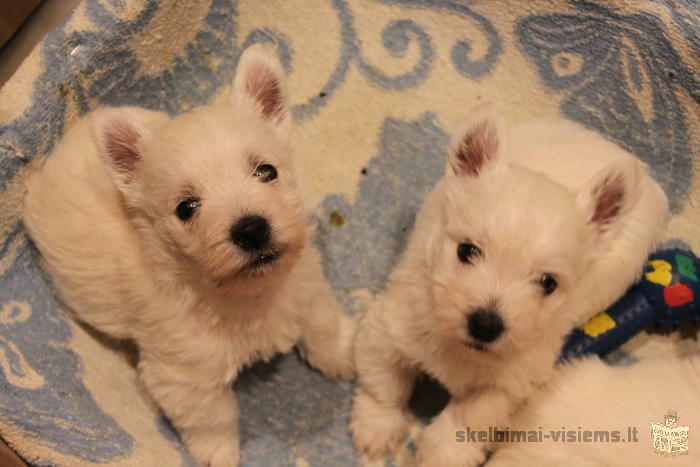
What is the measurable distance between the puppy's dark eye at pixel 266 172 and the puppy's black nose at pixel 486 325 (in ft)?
2.67

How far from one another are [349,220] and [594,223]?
143cm

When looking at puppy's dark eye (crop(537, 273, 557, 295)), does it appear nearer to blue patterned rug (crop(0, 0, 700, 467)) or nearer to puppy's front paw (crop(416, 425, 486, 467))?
puppy's front paw (crop(416, 425, 486, 467))

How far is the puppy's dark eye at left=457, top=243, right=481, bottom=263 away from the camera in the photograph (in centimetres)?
183

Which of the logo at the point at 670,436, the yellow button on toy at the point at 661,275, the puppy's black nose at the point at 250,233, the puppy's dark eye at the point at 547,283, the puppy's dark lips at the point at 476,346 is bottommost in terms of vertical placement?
the logo at the point at 670,436

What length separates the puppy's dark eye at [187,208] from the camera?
6.02ft

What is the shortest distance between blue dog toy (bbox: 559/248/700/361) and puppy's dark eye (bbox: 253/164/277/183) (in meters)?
1.44

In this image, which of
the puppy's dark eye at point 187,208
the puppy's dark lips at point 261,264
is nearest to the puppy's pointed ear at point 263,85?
the puppy's dark eye at point 187,208

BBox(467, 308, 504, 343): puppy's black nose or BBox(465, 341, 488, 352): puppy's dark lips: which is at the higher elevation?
BBox(467, 308, 504, 343): puppy's black nose

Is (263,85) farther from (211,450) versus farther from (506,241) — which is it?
(211,450)

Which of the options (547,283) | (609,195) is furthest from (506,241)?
(609,195)

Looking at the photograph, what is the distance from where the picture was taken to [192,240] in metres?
1.81

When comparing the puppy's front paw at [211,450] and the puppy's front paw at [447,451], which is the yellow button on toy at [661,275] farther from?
the puppy's front paw at [211,450]

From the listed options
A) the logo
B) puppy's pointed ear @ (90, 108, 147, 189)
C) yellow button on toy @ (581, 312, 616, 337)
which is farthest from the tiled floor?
the logo

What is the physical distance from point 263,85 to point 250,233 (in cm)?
65
